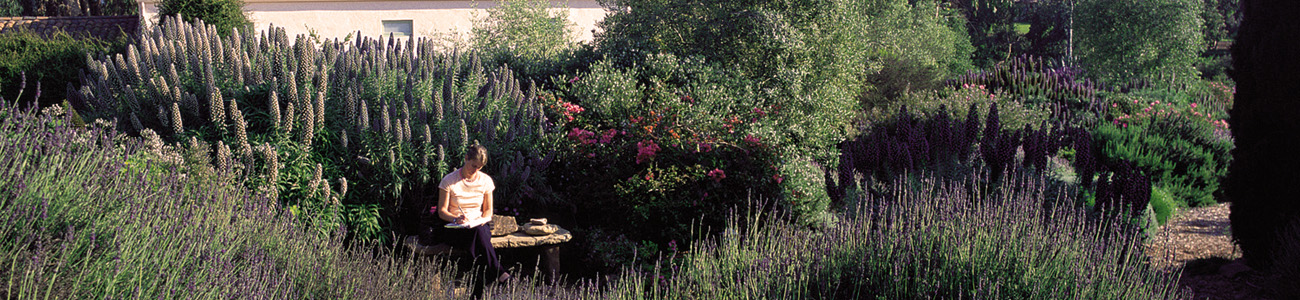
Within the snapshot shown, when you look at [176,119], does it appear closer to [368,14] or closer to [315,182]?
[315,182]

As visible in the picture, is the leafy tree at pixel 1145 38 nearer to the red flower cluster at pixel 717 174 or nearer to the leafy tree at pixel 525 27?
the leafy tree at pixel 525 27

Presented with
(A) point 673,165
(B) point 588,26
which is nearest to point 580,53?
(A) point 673,165

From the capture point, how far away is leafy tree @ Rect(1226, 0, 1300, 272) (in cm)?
584

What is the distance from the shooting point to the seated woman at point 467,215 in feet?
19.2

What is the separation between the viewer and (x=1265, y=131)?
5992 mm

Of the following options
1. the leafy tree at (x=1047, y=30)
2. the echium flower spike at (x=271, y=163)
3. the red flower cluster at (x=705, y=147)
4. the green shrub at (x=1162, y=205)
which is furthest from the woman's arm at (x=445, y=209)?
the leafy tree at (x=1047, y=30)

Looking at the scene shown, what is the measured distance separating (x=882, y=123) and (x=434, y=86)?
6.32m

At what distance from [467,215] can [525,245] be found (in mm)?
538

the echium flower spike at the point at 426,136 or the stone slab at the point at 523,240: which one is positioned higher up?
the echium flower spike at the point at 426,136

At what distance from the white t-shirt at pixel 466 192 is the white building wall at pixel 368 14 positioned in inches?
567

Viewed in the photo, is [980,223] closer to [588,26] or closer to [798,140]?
[798,140]

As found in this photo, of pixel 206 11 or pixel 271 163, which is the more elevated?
pixel 206 11

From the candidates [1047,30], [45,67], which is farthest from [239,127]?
[1047,30]

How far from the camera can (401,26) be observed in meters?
20.8
